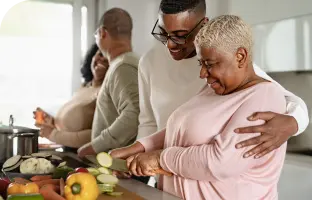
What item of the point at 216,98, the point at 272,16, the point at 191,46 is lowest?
the point at 216,98

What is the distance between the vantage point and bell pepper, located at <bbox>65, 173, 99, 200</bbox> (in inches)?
37.6

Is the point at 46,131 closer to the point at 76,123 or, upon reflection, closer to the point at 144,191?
the point at 76,123

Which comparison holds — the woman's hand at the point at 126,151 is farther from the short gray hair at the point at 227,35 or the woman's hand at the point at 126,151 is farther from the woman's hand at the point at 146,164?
the short gray hair at the point at 227,35

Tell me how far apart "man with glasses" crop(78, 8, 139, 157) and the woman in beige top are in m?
0.18

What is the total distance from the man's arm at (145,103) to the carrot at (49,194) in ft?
1.84

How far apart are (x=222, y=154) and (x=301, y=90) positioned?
3.00 feet

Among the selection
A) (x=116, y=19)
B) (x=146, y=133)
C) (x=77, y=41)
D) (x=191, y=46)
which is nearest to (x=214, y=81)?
(x=191, y=46)

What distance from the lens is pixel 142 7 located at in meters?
2.81

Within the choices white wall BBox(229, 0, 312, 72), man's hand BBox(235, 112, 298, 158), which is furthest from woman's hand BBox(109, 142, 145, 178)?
white wall BBox(229, 0, 312, 72)

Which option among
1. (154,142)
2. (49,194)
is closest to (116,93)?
(154,142)

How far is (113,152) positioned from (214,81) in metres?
0.35

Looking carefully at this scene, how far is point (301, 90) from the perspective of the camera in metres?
1.75

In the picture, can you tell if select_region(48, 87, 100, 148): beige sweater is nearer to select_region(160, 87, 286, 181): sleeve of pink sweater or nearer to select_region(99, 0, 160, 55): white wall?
select_region(99, 0, 160, 55): white wall

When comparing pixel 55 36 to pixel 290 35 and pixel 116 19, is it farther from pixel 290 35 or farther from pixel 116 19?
pixel 290 35
